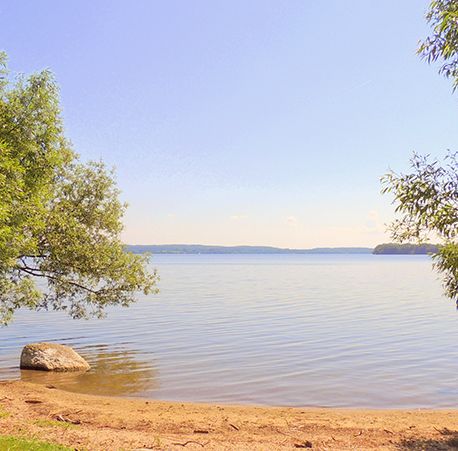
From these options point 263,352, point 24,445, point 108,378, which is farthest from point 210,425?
point 263,352

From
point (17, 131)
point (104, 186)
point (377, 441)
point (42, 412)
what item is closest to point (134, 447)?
point (42, 412)

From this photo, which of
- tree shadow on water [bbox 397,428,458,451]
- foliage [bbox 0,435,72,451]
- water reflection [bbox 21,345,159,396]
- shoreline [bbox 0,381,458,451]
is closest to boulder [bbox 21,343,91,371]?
water reflection [bbox 21,345,159,396]

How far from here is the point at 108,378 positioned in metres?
27.0

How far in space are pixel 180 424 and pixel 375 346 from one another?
2327 centimetres

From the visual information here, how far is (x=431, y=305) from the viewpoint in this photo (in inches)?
2468

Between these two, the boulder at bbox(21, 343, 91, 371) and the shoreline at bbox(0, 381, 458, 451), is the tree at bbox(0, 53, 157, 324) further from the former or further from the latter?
the shoreline at bbox(0, 381, 458, 451)

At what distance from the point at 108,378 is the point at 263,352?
450 inches

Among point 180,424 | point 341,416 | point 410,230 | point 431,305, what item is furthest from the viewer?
point 431,305

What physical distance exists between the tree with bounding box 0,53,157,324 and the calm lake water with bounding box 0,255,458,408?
5057 millimetres

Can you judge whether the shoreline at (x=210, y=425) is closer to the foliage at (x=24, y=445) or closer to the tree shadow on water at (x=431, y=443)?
the tree shadow on water at (x=431, y=443)

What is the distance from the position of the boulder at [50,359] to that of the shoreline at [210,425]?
225 inches

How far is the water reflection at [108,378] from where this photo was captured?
2475 cm

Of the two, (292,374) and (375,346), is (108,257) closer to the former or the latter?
(292,374)

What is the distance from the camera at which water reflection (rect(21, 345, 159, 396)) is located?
2475 centimetres
